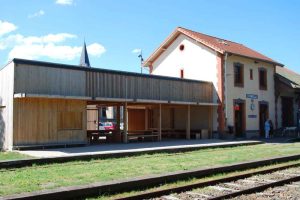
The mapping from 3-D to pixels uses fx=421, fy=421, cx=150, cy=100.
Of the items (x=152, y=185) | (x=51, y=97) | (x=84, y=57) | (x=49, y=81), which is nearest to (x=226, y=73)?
(x=49, y=81)

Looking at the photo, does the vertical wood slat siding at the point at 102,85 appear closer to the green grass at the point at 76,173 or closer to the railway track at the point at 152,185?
the green grass at the point at 76,173

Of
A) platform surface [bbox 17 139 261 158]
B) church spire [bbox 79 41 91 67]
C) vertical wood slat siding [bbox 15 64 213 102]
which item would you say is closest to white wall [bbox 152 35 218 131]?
vertical wood slat siding [bbox 15 64 213 102]

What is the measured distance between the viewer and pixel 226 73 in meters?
27.6

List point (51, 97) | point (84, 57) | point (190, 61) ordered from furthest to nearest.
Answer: point (84, 57)
point (190, 61)
point (51, 97)

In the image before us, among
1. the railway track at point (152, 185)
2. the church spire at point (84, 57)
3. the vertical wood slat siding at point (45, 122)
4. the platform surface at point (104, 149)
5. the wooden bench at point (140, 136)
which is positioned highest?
the church spire at point (84, 57)

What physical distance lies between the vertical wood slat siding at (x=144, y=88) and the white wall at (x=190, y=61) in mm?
1121

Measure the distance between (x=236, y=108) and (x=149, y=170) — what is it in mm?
17777

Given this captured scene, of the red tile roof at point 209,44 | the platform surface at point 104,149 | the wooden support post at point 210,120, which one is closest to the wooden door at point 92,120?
the red tile roof at point 209,44

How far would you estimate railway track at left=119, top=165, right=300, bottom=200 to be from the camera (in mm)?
8297

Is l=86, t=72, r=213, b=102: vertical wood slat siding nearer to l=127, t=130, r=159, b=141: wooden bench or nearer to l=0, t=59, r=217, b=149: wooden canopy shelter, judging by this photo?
l=0, t=59, r=217, b=149: wooden canopy shelter

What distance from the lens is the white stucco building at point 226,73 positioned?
2741 centimetres

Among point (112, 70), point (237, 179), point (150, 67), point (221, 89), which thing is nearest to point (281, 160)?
point (237, 179)

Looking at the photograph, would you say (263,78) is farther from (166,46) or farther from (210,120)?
(166,46)

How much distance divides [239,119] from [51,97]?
1533cm
